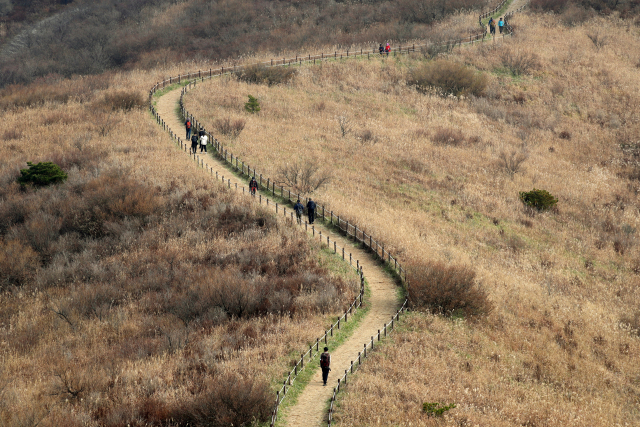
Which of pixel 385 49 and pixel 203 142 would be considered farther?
pixel 385 49

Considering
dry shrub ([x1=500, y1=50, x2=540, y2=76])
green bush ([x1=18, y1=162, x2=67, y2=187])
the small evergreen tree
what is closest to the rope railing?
the small evergreen tree

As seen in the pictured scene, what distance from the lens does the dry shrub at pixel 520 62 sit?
1992 inches

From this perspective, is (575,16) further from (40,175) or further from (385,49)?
(40,175)

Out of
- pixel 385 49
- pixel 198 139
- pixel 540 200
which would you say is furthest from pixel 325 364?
pixel 385 49

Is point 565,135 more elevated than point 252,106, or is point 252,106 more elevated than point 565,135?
point 252,106

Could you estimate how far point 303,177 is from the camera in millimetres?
28266

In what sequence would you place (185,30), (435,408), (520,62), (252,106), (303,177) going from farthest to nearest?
(185,30), (520,62), (252,106), (303,177), (435,408)

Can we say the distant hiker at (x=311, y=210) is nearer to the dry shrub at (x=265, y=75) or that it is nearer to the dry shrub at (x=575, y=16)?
the dry shrub at (x=265, y=75)

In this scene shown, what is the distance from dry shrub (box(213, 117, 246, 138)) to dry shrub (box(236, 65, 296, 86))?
11022mm

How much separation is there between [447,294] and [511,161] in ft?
64.9

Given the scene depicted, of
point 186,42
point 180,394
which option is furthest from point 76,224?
point 186,42

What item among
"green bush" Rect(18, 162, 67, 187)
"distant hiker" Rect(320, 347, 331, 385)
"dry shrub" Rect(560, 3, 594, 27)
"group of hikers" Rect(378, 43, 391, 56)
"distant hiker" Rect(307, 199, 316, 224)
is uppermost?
"dry shrub" Rect(560, 3, 594, 27)

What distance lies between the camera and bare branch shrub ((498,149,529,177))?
113ft

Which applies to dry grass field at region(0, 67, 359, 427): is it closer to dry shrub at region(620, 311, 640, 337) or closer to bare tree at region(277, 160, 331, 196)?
bare tree at region(277, 160, 331, 196)
